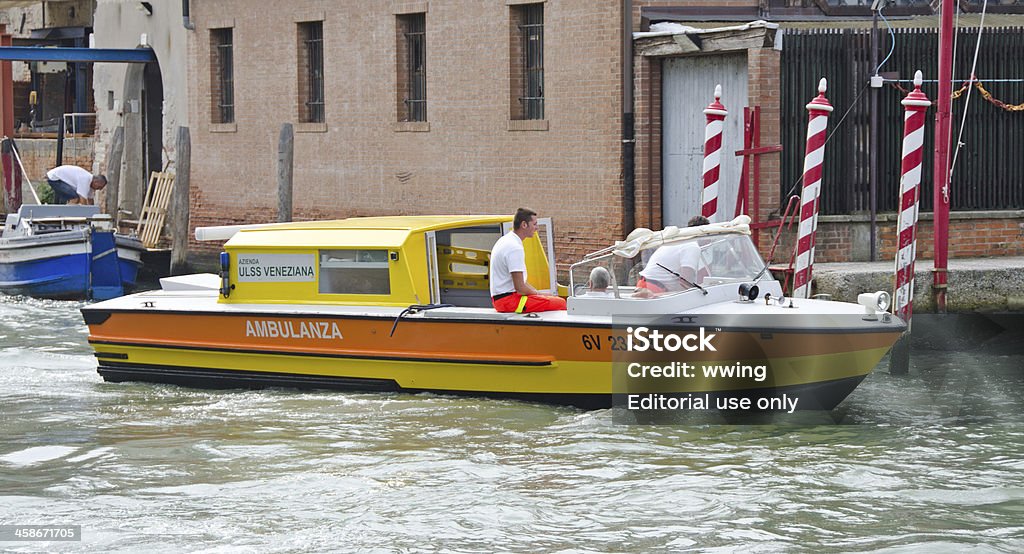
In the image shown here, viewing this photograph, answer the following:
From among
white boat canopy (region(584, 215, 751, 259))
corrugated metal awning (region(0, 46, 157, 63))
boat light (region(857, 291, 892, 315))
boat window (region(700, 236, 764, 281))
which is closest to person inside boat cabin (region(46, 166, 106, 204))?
corrugated metal awning (region(0, 46, 157, 63))

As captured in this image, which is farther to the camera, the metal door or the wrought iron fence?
the metal door

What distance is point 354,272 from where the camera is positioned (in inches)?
516

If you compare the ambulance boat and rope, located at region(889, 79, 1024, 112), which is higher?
rope, located at region(889, 79, 1024, 112)

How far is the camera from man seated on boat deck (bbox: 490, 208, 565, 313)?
12.3 meters

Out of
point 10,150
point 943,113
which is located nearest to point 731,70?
point 943,113

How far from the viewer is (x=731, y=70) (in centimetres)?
1741

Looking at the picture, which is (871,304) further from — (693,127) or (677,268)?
(693,127)

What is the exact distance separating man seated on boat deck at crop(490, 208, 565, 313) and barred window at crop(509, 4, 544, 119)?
311 inches

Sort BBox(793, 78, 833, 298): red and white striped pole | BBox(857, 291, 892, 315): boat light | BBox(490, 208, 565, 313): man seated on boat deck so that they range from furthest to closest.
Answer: BBox(793, 78, 833, 298): red and white striped pole < BBox(490, 208, 565, 313): man seated on boat deck < BBox(857, 291, 892, 315): boat light

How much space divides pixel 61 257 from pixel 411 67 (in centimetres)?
579

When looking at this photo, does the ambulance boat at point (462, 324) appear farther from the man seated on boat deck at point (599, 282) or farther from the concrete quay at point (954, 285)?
the concrete quay at point (954, 285)

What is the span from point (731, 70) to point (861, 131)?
5.16 feet

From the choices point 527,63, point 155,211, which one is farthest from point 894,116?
point 155,211

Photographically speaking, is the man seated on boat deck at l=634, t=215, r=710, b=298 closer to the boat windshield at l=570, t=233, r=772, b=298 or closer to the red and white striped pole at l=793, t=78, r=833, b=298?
the boat windshield at l=570, t=233, r=772, b=298
